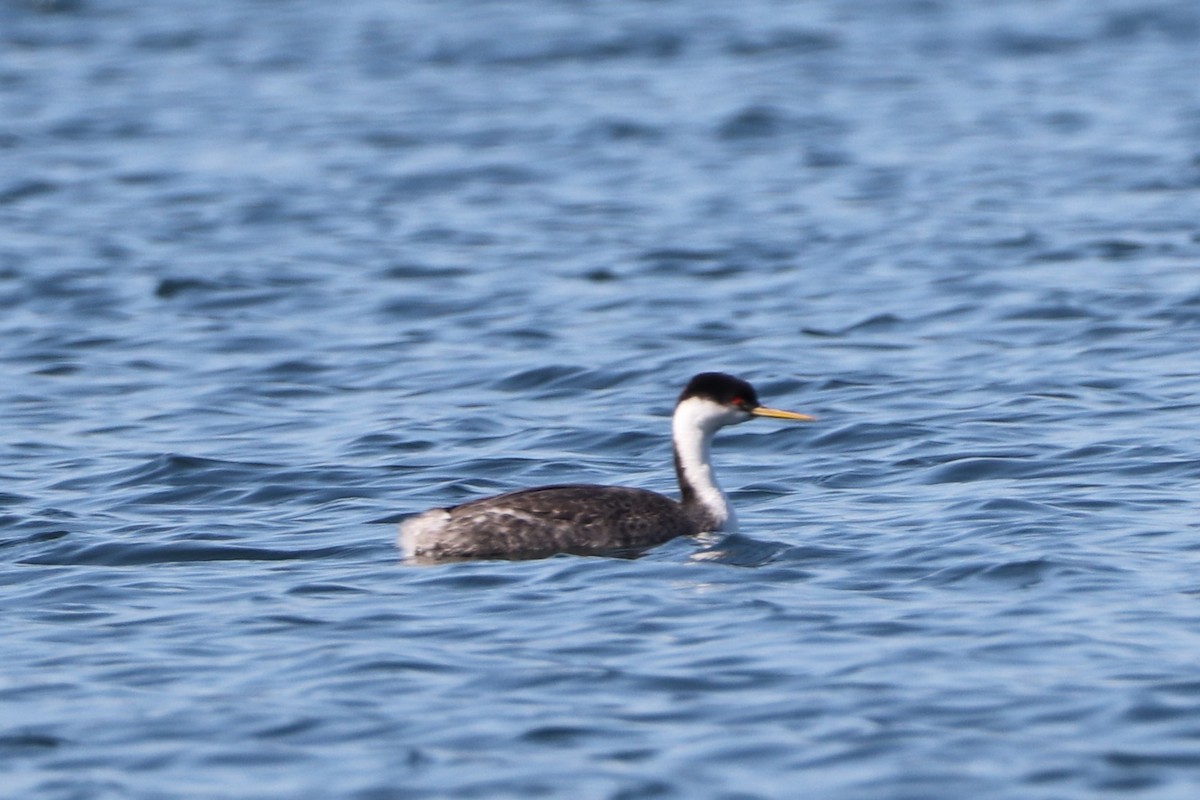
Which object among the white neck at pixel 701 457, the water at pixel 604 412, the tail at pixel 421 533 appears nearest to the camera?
the water at pixel 604 412

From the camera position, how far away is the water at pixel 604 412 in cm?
895

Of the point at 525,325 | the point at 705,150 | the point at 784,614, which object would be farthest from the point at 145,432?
the point at 705,150

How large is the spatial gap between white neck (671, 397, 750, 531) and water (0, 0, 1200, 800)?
1.08 feet

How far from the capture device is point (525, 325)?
19.8m

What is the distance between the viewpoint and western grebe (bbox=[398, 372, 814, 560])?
11.9 metres

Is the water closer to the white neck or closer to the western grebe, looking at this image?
the western grebe

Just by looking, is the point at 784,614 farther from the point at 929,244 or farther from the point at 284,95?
the point at 284,95

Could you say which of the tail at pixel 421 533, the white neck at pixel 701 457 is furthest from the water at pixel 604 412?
the white neck at pixel 701 457

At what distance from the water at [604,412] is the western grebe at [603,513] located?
22cm

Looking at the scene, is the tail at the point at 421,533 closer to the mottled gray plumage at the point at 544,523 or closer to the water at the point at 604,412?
the mottled gray plumage at the point at 544,523

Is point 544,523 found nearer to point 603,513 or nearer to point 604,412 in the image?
point 603,513

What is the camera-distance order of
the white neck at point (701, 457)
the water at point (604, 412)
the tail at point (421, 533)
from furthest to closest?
the white neck at point (701, 457), the tail at point (421, 533), the water at point (604, 412)

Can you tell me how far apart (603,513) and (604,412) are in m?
4.47

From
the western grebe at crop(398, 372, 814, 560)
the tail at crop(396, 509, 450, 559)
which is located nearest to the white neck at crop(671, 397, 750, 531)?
the western grebe at crop(398, 372, 814, 560)
